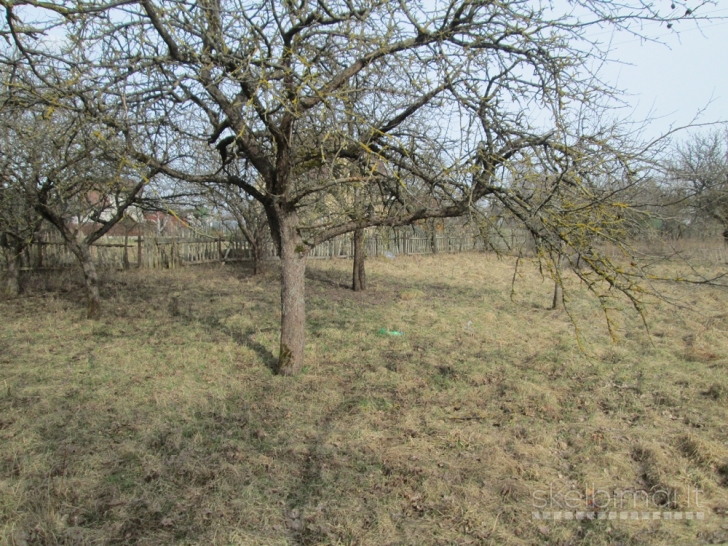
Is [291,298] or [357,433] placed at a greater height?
[291,298]

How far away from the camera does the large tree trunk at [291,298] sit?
5508mm

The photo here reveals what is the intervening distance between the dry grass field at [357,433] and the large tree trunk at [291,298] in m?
0.28

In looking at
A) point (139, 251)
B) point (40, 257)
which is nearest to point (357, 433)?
point (40, 257)

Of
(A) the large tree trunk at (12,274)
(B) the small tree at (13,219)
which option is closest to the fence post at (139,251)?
(B) the small tree at (13,219)

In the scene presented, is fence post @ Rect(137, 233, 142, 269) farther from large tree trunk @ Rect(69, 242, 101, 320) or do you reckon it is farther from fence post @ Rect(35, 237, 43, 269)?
large tree trunk @ Rect(69, 242, 101, 320)

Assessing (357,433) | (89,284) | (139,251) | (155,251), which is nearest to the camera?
(357,433)

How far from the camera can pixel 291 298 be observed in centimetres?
559

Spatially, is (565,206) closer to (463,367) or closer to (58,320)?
(463,367)

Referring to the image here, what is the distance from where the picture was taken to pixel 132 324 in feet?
26.4

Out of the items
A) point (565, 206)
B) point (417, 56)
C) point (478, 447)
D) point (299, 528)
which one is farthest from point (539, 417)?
point (417, 56)

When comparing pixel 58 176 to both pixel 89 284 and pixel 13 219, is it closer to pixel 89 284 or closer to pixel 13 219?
pixel 89 284

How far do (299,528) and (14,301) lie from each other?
952 cm

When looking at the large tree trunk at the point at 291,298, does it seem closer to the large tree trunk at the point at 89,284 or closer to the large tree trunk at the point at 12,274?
the large tree trunk at the point at 89,284

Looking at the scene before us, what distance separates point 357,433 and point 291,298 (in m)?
2.02
